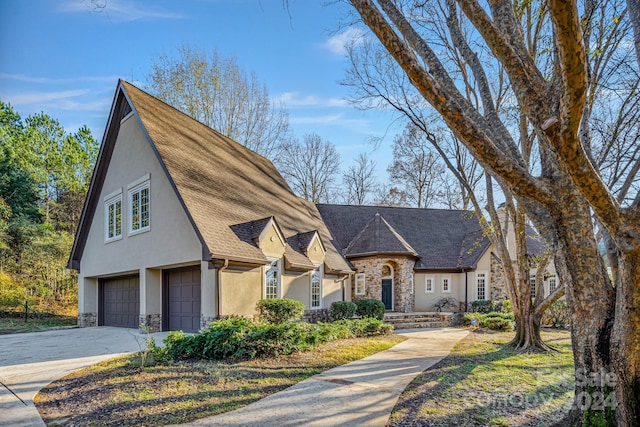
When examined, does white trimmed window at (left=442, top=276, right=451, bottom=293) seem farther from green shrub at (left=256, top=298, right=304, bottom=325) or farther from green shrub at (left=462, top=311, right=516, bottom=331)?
green shrub at (left=256, top=298, right=304, bottom=325)

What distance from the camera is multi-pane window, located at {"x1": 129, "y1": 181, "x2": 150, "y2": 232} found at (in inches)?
515

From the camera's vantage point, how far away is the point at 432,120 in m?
12.2

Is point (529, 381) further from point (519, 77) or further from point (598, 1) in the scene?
point (598, 1)

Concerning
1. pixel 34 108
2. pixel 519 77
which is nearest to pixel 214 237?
pixel 519 77

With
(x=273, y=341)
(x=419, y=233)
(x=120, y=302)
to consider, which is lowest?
(x=120, y=302)

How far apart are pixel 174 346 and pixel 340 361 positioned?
132 inches

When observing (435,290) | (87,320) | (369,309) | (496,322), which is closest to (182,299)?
(87,320)

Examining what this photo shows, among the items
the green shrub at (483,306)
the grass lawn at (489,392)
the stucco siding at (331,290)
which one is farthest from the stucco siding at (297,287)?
the green shrub at (483,306)

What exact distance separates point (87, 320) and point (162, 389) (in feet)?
39.4

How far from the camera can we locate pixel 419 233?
23141 mm

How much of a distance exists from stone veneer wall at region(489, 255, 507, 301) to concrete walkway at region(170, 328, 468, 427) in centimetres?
1413

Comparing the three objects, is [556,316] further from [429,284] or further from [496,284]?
[429,284]

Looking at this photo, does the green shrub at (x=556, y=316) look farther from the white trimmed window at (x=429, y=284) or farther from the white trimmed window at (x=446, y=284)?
the white trimmed window at (x=429, y=284)

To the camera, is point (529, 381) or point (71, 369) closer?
point (529, 381)
